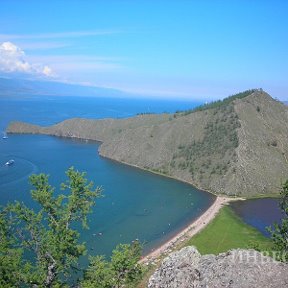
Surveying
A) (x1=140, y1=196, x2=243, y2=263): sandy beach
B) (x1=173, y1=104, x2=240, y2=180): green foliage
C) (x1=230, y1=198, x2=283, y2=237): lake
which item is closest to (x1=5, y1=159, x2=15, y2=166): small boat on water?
(x1=173, y1=104, x2=240, y2=180): green foliage

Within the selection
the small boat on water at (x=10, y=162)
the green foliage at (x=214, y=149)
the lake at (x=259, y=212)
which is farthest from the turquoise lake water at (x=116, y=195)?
the green foliage at (x=214, y=149)

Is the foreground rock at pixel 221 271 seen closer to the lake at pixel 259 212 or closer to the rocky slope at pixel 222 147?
the lake at pixel 259 212

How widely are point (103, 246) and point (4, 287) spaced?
4138 cm

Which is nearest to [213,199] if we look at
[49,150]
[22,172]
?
[22,172]

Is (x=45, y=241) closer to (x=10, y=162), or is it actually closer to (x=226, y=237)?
(x=226, y=237)

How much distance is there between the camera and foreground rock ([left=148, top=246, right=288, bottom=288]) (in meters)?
22.1

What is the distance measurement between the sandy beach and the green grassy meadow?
1.48m

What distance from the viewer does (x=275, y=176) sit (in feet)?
389

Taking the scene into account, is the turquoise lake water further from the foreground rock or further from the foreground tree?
the foreground rock

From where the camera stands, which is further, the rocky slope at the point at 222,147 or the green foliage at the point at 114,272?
the rocky slope at the point at 222,147

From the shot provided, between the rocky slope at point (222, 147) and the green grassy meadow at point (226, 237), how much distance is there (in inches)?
1060

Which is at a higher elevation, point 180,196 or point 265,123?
point 265,123

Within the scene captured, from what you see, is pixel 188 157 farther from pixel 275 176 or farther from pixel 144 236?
pixel 144 236

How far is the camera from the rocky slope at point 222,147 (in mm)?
117688
